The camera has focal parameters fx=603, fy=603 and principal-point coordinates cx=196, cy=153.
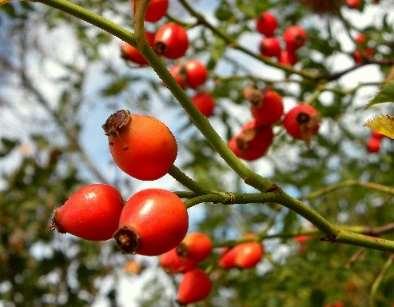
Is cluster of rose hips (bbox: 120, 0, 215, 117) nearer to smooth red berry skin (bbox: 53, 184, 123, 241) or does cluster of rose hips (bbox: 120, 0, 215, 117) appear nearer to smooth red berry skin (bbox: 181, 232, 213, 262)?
smooth red berry skin (bbox: 181, 232, 213, 262)

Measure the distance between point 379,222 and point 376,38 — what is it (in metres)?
1.22

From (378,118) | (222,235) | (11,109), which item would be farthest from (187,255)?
(11,109)

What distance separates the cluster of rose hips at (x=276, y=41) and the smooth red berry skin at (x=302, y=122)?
121 cm

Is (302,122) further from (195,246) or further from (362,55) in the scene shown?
(362,55)

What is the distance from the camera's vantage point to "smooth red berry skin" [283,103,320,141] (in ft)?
7.49

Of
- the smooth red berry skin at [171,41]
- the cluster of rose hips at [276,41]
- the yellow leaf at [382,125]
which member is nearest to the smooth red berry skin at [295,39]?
the cluster of rose hips at [276,41]

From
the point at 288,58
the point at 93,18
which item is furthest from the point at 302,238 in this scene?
the point at 93,18

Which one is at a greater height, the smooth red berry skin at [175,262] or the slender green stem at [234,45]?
the slender green stem at [234,45]

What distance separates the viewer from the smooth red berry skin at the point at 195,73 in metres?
3.03

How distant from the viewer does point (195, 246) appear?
2219 mm

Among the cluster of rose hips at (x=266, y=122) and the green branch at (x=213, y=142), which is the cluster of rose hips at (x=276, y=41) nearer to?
the cluster of rose hips at (x=266, y=122)

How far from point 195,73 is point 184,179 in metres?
1.86

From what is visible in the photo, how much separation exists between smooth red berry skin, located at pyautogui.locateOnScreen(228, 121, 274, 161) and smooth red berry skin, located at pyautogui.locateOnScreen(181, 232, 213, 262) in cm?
39

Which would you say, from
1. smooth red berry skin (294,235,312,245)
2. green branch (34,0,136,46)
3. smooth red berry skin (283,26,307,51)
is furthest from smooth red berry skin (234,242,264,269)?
green branch (34,0,136,46)
